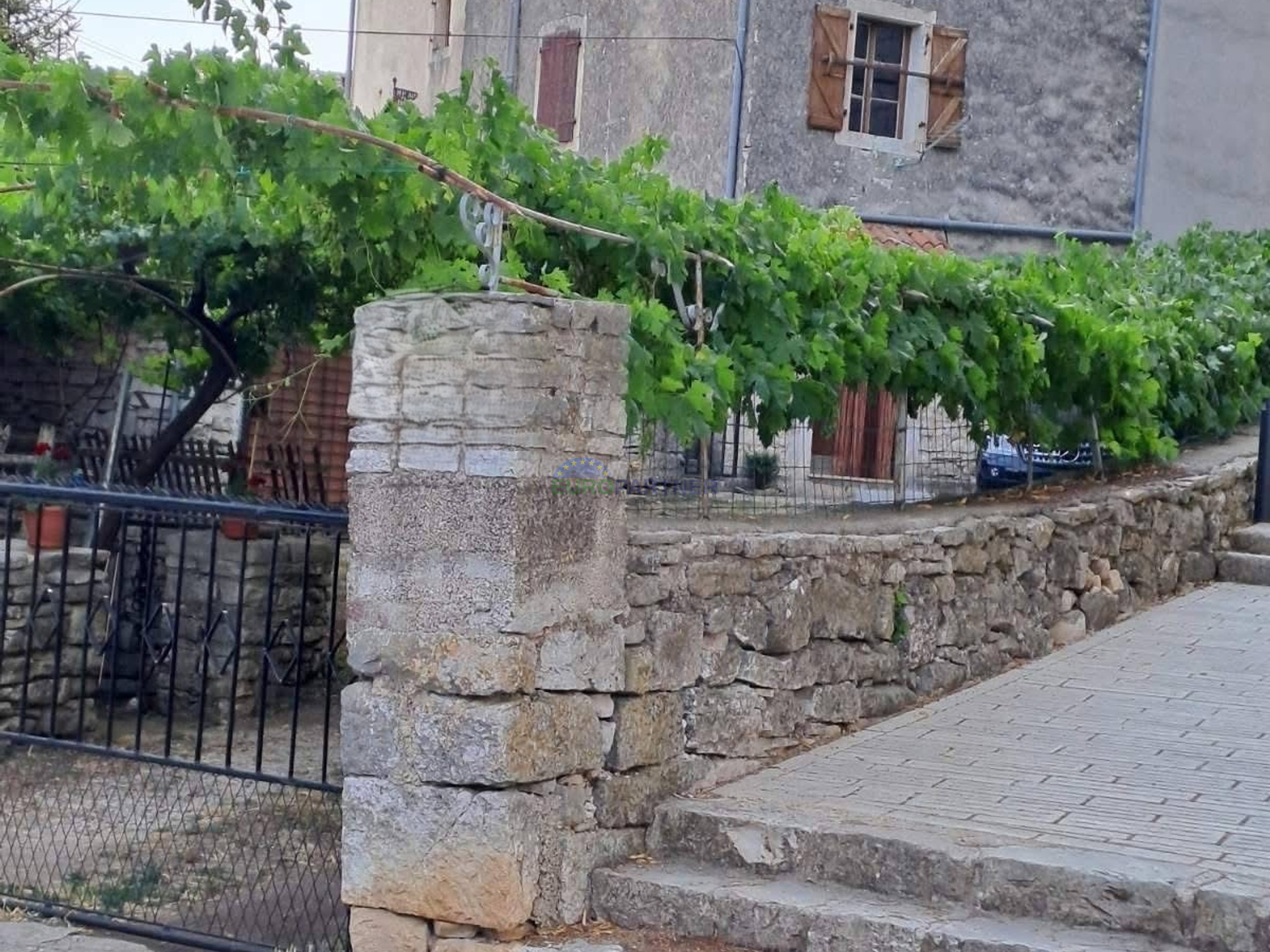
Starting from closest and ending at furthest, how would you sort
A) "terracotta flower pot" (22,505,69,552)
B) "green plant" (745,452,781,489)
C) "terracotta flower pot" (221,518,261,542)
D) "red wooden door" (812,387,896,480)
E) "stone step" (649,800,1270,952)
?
"stone step" (649,800,1270,952)
"green plant" (745,452,781,489)
"red wooden door" (812,387,896,480)
"terracotta flower pot" (22,505,69,552)
"terracotta flower pot" (221,518,261,542)

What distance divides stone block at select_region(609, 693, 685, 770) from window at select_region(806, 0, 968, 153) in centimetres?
993

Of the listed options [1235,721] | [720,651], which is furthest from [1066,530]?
[720,651]

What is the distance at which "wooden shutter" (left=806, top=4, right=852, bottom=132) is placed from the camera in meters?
14.1

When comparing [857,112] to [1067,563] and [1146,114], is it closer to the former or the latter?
[1146,114]

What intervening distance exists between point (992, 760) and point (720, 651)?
3.87 ft

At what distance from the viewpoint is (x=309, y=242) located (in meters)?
8.71

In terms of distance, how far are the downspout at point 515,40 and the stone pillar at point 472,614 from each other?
1194 centimetres

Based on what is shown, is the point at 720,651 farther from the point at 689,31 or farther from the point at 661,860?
the point at 689,31

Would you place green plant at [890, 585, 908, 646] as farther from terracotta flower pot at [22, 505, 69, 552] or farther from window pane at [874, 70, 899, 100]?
window pane at [874, 70, 899, 100]

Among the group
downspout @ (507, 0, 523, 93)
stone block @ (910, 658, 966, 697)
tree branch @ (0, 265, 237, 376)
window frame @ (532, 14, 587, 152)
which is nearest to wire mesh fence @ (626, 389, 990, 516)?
stone block @ (910, 658, 966, 697)

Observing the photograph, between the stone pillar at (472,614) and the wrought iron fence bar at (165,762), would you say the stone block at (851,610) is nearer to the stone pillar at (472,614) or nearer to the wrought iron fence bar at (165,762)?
the stone pillar at (472,614)

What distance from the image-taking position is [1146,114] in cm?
1506

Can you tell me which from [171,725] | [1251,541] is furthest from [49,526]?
[1251,541]

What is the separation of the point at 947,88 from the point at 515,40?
14.9 feet
